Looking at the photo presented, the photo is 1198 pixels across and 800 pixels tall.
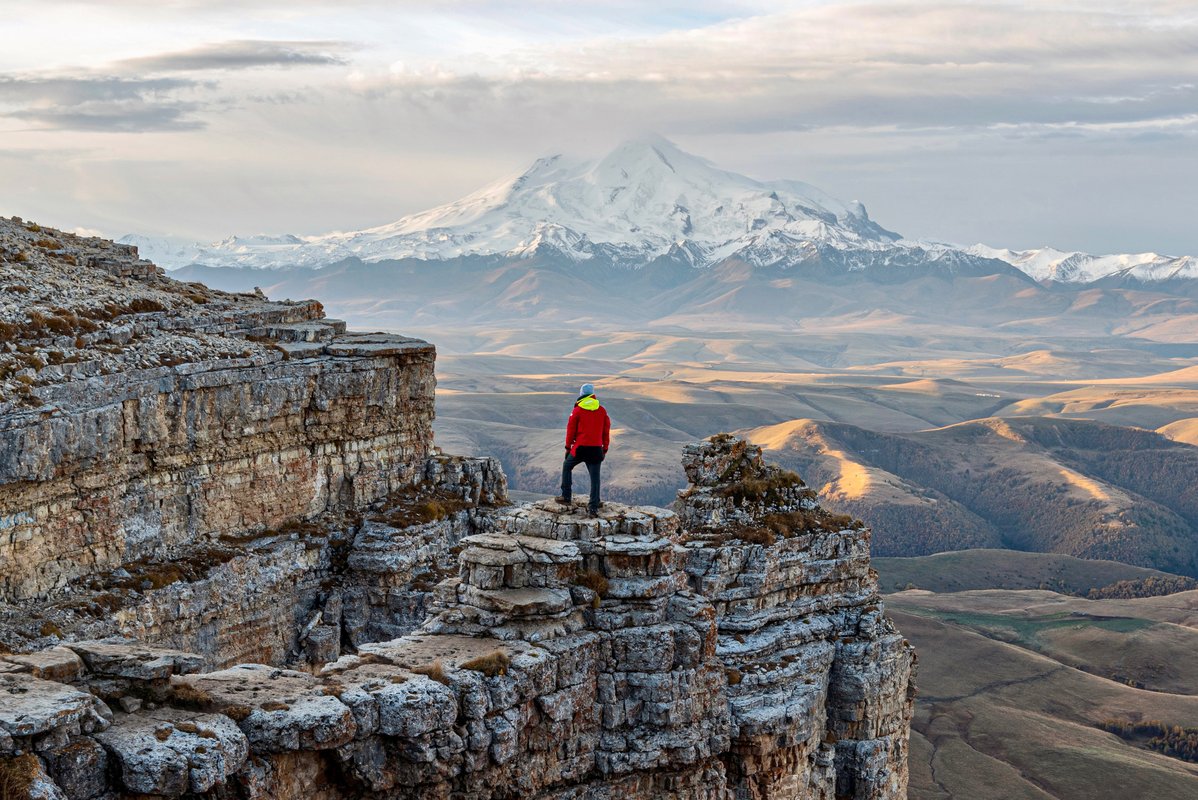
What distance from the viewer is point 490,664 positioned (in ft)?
102

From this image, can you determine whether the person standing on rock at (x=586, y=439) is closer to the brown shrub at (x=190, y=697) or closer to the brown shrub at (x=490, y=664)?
the brown shrub at (x=490, y=664)

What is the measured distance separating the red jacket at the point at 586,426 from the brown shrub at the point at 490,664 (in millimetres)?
7449

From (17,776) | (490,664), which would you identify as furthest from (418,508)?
(17,776)

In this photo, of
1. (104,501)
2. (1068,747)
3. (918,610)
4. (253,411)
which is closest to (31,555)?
(104,501)

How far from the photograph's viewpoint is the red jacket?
123ft

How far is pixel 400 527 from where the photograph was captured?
56000 millimetres

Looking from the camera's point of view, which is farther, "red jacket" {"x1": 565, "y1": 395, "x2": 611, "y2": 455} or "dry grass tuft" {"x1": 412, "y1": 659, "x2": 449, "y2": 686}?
"red jacket" {"x1": 565, "y1": 395, "x2": 611, "y2": 455}

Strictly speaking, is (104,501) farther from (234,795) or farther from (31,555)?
(234,795)

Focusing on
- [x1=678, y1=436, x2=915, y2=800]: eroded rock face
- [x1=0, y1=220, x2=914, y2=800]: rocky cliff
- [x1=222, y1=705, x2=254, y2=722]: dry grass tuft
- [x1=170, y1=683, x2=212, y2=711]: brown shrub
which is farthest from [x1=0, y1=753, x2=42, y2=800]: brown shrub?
[x1=678, y1=436, x2=915, y2=800]: eroded rock face

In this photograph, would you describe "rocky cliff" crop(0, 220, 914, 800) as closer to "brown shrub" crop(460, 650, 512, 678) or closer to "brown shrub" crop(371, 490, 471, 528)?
"brown shrub" crop(460, 650, 512, 678)

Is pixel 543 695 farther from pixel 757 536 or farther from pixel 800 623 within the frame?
pixel 800 623

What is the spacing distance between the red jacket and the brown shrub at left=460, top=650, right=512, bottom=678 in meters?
7.45

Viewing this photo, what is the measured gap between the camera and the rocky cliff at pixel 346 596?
27297 mm

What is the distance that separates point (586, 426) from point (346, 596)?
20075 mm
